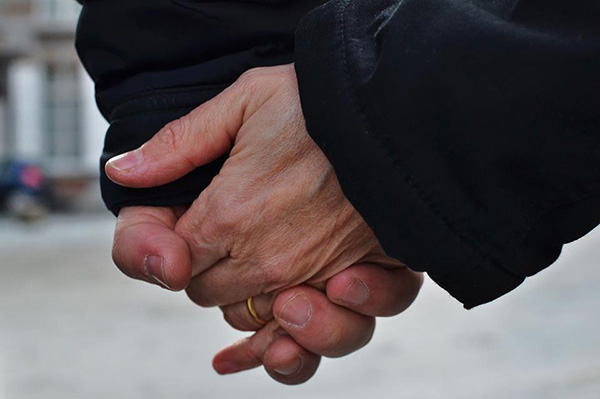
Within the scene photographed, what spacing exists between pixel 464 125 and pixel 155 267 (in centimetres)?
53

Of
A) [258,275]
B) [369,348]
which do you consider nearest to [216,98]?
[258,275]

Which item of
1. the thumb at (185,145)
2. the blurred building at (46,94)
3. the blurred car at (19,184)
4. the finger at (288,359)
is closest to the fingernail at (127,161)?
the thumb at (185,145)

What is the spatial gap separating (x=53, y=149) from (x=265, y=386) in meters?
18.1

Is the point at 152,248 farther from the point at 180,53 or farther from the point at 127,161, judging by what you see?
the point at 180,53

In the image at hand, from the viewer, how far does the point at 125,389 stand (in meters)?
4.73

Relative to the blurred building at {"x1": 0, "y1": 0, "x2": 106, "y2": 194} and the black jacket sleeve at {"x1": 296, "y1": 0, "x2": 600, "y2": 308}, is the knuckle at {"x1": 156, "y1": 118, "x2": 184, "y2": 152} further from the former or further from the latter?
the blurred building at {"x1": 0, "y1": 0, "x2": 106, "y2": 194}

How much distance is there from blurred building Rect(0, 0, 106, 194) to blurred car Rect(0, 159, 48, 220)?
362 cm

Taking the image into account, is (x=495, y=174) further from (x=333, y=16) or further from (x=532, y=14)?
(x=333, y=16)

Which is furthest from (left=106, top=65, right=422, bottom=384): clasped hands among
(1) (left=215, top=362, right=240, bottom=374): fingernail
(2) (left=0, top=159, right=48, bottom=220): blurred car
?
(2) (left=0, top=159, right=48, bottom=220): blurred car

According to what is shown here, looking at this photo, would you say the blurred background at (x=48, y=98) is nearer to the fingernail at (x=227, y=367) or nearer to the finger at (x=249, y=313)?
the fingernail at (x=227, y=367)

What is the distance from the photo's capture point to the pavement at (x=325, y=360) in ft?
15.4

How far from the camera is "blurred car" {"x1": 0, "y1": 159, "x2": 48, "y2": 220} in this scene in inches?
678

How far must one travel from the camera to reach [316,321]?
1551mm

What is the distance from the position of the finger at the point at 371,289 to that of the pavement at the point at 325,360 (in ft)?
8.04
